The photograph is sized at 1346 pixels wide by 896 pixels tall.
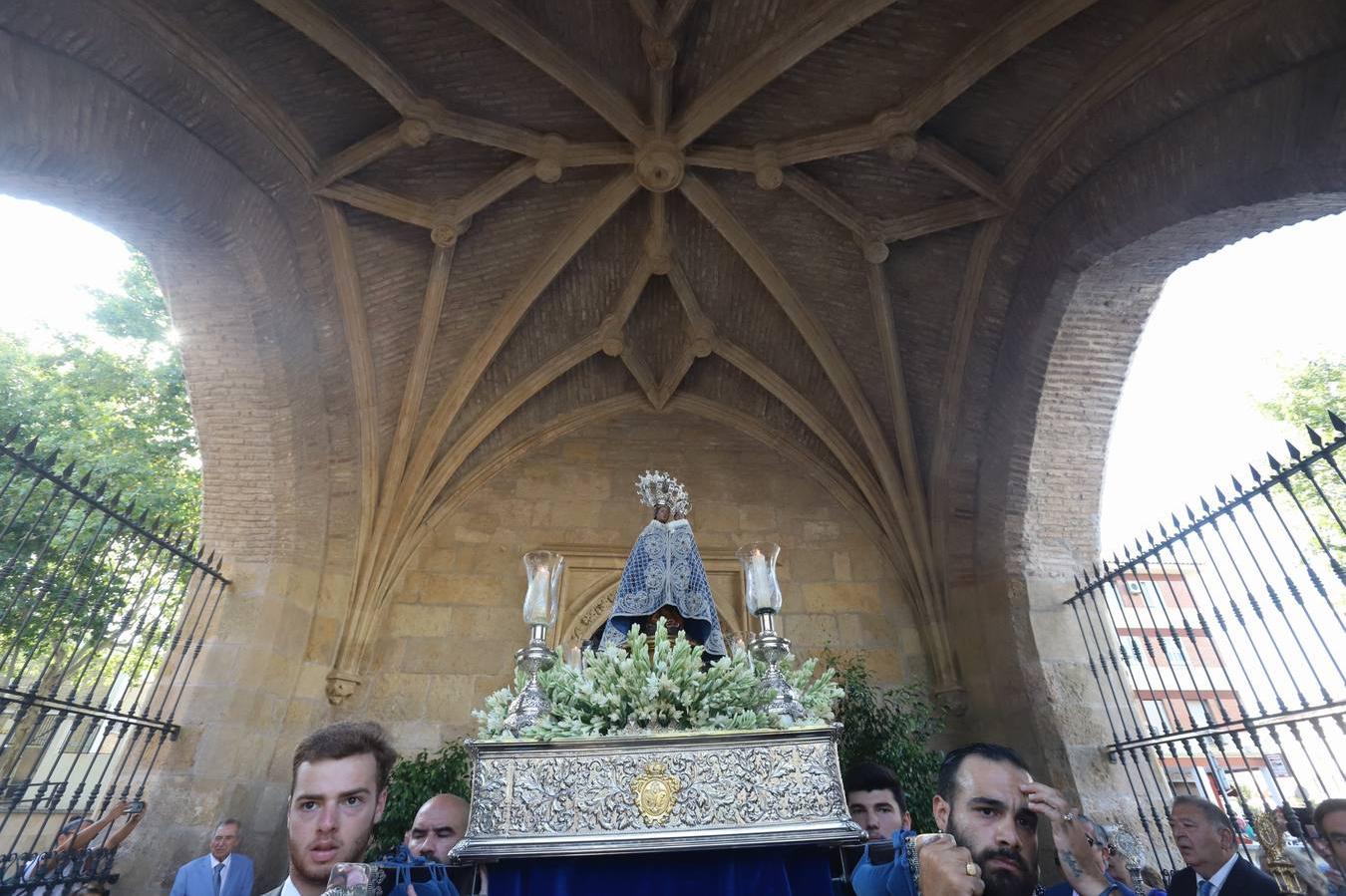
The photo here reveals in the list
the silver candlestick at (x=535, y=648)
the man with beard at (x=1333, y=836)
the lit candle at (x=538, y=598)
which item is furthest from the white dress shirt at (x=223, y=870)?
the man with beard at (x=1333, y=836)

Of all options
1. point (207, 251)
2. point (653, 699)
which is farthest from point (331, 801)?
point (207, 251)

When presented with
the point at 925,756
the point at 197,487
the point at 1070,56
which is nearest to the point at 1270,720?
the point at 925,756

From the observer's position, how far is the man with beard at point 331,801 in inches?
60.4

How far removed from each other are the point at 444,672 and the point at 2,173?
19.4 feet

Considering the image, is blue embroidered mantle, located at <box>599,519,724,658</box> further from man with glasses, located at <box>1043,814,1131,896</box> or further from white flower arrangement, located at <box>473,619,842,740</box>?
man with glasses, located at <box>1043,814,1131,896</box>

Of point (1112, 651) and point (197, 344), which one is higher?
point (197, 344)

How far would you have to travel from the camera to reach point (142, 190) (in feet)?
18.1

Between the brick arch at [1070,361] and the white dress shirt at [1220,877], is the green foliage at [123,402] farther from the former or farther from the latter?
the white dress shirt at [1220,877]

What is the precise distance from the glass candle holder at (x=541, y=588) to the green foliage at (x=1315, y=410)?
10465mm

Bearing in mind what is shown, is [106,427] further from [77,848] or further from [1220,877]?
[1220,877]

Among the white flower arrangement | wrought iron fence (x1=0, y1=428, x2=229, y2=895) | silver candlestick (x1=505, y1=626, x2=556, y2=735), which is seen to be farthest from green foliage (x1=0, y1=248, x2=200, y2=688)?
the white flower arrangement

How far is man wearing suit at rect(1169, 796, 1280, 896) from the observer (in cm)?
304

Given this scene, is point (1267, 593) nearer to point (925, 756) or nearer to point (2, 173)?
point (925, 756)

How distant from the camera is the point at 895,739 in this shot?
21.2ft
